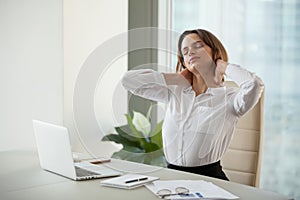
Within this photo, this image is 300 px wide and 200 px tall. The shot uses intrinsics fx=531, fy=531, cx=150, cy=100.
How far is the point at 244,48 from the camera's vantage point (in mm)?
3145

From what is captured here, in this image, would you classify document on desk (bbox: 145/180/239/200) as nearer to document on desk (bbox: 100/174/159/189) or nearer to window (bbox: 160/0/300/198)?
document on desk (bbox: 100/174/159/189)

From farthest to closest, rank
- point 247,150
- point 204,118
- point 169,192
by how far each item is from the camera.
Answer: point 247,150, point 204,118, point 169,192

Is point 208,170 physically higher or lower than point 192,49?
lower

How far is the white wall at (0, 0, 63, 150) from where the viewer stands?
342cm

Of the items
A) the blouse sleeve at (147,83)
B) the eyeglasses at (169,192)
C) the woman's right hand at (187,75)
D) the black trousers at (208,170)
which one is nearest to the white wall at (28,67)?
the blouse sleeve at (147,83)

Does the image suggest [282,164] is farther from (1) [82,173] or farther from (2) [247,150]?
(1) [82,173]

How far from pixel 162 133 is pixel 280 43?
1109 millimetres

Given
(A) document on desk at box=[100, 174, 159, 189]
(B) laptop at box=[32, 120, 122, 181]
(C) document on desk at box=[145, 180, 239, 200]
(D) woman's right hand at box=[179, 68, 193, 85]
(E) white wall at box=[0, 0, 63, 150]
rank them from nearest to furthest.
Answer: (C) document on desk at box=[145, 180, 239, 200], (A) document on desk at box=[100, 174, 159, 189], (B) laptop at box=[32, 120, 122, 181], (D) woman's right hand at box=[179, 68, 193, 85], (E) white wall at box=[0, 0, 63, 150]

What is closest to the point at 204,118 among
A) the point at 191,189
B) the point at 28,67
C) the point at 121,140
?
the point at 191,189

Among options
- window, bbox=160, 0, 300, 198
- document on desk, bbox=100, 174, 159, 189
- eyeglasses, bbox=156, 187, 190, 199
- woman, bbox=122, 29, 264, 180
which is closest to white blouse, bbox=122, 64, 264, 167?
woman, bbox=122, 29, 264, 180

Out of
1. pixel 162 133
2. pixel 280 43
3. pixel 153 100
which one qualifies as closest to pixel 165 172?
pixel 162 133

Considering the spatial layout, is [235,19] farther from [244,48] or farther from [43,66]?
[43,66]

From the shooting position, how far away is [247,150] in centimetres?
236

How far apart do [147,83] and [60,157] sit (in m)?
0.55
